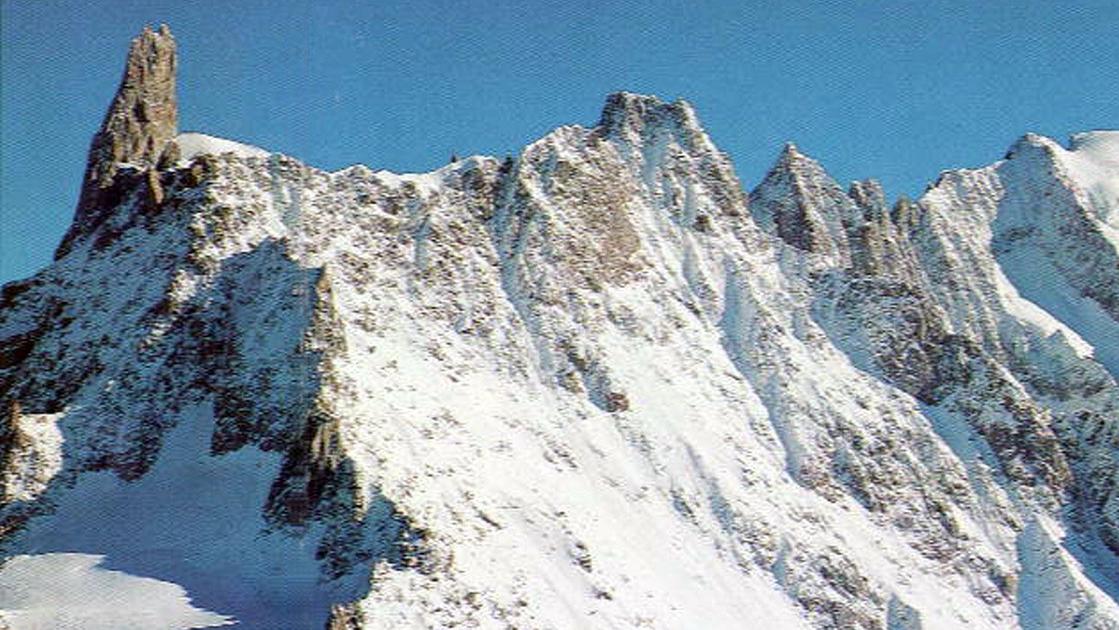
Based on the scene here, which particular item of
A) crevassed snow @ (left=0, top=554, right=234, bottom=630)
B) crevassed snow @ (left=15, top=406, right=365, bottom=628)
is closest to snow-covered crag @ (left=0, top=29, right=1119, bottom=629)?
crevassed snow @ (left=15, top=406, right=365, bottom=628)

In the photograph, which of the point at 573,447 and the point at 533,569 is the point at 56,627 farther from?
the point at 573,447

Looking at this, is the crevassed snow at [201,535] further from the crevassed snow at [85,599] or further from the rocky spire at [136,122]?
the rocky spire at [136,122]

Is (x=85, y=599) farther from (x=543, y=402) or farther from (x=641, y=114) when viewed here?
(x=641, y=114)

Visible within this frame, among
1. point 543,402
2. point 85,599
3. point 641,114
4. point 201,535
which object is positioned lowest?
point 85,599

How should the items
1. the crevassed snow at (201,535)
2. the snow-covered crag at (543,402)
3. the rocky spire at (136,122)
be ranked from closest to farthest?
the crevassed snow at (201,535) → the snow-covered crag at (543,402) → the rocky spire at (136,122)

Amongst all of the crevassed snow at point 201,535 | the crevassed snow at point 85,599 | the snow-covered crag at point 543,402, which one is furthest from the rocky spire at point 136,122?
the crevassed snow at point 85,599

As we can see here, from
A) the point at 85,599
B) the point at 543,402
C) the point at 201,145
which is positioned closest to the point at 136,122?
the point at 201,145

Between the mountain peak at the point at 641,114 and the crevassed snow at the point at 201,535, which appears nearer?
the crevassed snow at the point at 201,535

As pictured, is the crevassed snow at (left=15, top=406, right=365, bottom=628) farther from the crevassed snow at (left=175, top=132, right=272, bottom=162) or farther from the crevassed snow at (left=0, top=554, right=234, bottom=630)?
the crevassed snow at (left=175, top=132, right=272, bottom=162)
